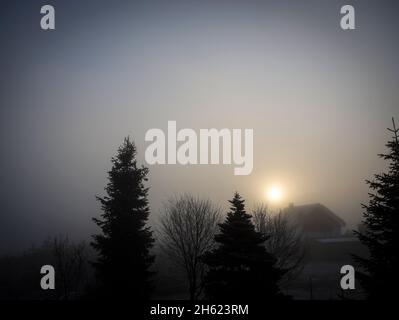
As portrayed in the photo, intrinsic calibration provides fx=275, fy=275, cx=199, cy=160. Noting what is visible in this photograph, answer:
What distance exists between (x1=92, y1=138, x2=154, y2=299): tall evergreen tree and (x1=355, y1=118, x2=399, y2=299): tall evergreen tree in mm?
11945

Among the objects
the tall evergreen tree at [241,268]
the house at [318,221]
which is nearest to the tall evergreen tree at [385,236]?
the tall evergreen tree at [241,268]

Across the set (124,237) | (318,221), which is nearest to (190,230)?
(124,237)

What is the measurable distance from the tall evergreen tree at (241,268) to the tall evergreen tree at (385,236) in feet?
12.4

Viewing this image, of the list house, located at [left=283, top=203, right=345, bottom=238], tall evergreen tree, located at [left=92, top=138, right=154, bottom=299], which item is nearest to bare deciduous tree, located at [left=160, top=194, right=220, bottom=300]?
tall evergreen tree, located at [left=92, top=138, right=154, bottom=299]

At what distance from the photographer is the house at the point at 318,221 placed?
5411 centimetres

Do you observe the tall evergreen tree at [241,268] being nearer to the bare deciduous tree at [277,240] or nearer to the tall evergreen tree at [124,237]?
the tall evergreen tree at [124,237]

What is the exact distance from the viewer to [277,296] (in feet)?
40.0

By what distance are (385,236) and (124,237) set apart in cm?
1378

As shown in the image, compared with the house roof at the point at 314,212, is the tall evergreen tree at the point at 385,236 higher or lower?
higher

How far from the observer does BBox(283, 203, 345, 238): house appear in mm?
54109

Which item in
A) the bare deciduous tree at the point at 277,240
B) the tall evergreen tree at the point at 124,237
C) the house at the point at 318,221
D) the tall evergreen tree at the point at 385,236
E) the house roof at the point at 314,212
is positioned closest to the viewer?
the tall evergreen tree at the point at 385,236

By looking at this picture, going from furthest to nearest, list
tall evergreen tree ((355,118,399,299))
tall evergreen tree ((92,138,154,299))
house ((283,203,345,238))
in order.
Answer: house ((283,203,345,238))
tall evergreen tree ((92,138,154,299))
tall evergreen tree ((355,118,399,299))

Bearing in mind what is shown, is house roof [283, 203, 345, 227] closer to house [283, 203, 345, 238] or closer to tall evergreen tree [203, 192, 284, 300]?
house [283, 203, 345, 238]
